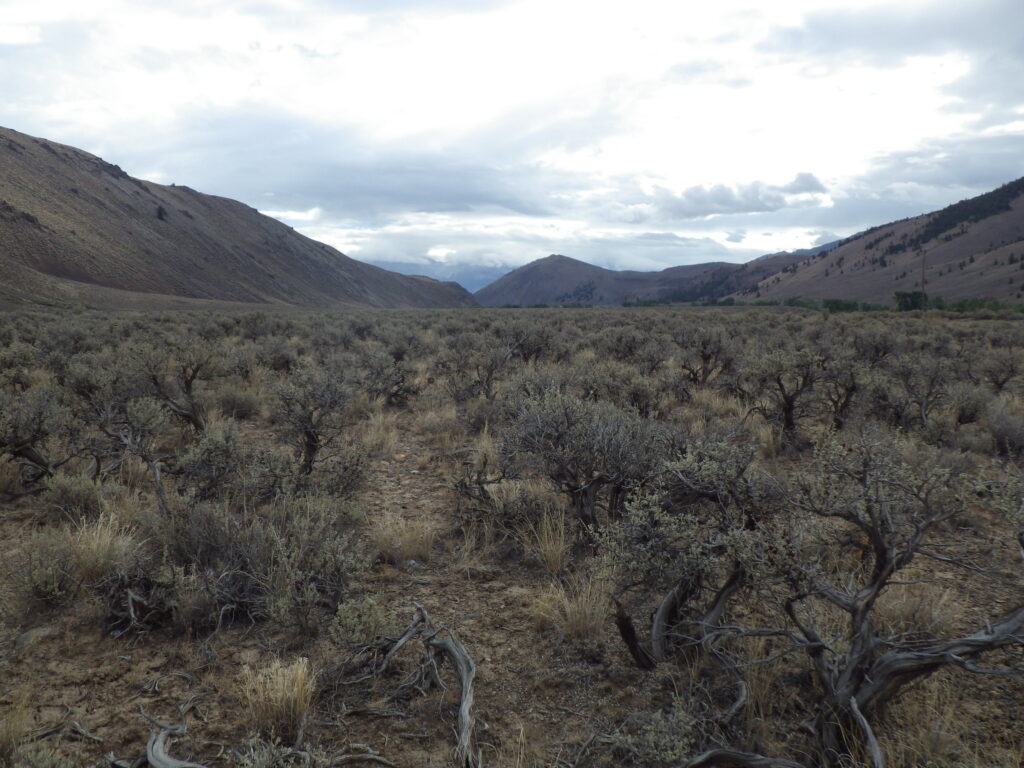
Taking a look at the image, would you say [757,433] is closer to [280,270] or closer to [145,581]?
[145,581]

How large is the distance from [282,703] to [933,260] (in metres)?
127

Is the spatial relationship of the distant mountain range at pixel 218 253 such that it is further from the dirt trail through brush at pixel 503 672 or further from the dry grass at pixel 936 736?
the dry grass at pixel 936 736

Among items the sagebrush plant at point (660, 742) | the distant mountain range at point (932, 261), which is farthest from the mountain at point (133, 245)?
the distant mountain range at point (932, 261)

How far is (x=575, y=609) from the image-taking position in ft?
12.1

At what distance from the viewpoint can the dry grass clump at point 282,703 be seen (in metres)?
2.87

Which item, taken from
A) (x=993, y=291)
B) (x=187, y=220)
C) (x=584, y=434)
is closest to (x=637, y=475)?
(x=584, y=434)

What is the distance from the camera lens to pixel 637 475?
479 cm

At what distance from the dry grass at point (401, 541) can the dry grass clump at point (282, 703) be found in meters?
1.55

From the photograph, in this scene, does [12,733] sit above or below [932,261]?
below

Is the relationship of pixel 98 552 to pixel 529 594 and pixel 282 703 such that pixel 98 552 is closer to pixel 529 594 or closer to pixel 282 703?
pixel 282 703

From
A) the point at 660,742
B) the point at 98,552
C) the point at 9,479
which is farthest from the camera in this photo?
the point at 9,479

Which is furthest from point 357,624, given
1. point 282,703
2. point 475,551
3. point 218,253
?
point 218,253

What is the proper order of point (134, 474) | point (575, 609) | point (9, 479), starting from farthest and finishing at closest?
point (134, 474) → point (9, 479) → point (575, 609)

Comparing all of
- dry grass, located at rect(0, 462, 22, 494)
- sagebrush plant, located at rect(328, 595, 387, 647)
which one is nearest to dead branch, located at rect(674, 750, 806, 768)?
sagebrush plant, located at rect(328, 595, 387, 647)
